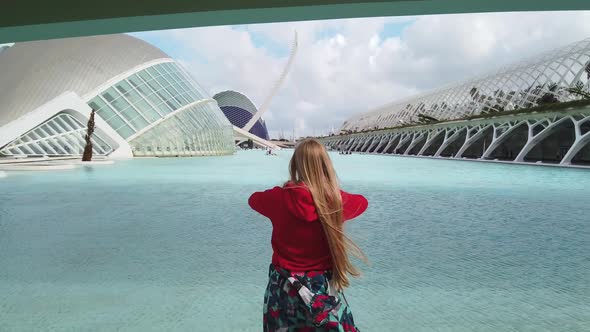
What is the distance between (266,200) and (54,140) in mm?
33640

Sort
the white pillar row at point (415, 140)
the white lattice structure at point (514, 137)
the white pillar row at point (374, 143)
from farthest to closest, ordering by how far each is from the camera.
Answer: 1. the white pillar row at point (374, 143)
2. the white pillar row at point (415, 140)
3. the white lattice structure at point (514, 137)

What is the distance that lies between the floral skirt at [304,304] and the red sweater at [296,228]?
0.15 feet

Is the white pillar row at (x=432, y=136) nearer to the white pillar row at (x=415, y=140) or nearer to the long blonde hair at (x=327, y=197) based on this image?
the white pillar row at (x=415, y=140)

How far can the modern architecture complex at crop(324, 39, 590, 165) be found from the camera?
26.7m

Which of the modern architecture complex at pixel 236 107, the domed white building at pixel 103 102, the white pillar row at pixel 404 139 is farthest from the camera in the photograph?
the modern architecture complex at pixel 236 107

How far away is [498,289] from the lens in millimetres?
4016

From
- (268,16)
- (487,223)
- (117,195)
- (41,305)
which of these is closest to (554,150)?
(487,223)

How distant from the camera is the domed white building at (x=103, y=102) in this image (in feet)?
102

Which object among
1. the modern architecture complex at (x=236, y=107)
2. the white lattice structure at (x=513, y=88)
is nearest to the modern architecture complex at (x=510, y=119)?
the white lattice structure at (x=513, y=88)

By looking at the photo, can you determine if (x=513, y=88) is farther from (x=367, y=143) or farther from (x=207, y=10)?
(x=207, y=10)

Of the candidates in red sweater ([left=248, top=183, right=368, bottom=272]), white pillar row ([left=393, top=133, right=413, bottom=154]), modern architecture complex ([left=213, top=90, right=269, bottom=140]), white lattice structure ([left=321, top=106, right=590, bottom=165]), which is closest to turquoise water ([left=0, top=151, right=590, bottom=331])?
red sweater ([left=248, top=183, right=368, bottom=272])

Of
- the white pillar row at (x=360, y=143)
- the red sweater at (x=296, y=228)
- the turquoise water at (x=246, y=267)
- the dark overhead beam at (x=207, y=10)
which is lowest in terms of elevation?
the turquoise water at (x=246, y=267)

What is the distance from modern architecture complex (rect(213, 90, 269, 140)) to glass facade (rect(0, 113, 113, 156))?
288 ft

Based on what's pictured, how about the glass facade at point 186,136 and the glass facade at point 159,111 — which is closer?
the glass facade at point 159,111
